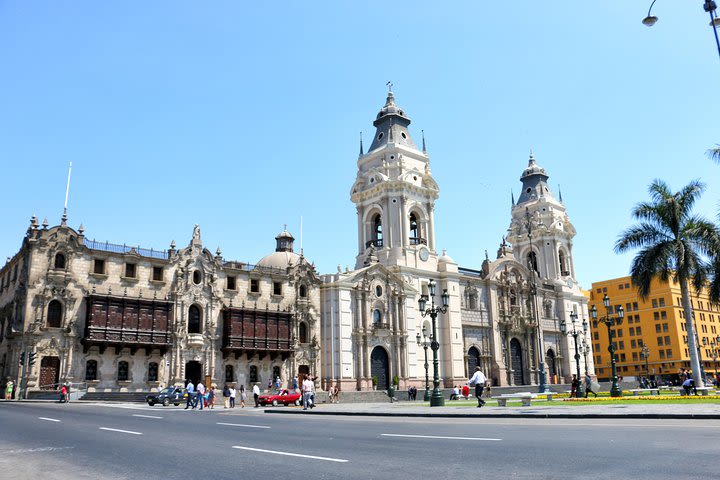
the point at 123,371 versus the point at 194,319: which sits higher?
the point at 194,319

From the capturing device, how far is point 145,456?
34.9 feet

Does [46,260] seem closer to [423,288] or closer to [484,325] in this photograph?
[423,288]

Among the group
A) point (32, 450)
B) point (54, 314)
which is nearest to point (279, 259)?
point (54, 314)

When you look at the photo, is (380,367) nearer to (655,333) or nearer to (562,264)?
(562,264)

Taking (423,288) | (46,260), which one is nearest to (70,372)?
(46,260)

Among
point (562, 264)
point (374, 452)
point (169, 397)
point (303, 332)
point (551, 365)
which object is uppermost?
point (562, 264)

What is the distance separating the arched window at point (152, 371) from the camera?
44.1 meters

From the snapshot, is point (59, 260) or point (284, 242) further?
point (284, 242)

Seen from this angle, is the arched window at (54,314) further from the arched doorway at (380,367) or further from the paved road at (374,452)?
the paved road at (374,452)

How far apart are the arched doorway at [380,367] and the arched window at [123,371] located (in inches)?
825

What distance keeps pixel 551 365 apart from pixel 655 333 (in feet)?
117

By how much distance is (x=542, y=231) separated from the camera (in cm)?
7694

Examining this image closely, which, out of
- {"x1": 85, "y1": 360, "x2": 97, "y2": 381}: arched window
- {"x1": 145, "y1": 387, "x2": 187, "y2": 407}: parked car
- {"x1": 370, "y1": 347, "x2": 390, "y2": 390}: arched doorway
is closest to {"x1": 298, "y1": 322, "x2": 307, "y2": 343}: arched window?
{"x1": 370, "y1": 347, "x2": 390, "y2": 390}: arched doorway

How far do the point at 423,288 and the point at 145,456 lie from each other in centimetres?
4978
